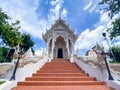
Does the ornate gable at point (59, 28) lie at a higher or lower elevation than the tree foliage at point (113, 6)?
higher

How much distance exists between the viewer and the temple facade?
65.3 feet

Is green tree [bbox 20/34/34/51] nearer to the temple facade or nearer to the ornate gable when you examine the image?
the temple facade

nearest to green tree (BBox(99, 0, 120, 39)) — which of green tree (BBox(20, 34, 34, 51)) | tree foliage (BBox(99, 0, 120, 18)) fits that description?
tree foliage (BBox(99, 0, 120, 18))

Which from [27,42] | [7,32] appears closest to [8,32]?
[7,32]

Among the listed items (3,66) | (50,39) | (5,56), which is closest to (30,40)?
(5,56)

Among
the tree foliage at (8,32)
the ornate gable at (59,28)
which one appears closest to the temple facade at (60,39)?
the ornate gable at (59,28)

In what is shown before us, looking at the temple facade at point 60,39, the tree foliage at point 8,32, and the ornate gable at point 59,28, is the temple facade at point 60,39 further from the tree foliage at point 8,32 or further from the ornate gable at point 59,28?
the tree foliage at point 8,32

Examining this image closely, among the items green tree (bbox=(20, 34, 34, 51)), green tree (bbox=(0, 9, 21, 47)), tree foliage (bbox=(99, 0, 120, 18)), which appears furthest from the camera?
→ green tree (bbox=(20, 34, 34, 51))

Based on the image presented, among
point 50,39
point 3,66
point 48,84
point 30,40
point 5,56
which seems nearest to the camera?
point 48,84

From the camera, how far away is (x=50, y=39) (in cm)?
2020

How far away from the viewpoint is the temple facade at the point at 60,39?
1991 centimetres

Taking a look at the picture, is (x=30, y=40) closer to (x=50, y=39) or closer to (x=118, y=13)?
(x=50, y=39)

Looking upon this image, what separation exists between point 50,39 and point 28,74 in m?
12.0

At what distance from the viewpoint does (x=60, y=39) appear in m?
21.4
